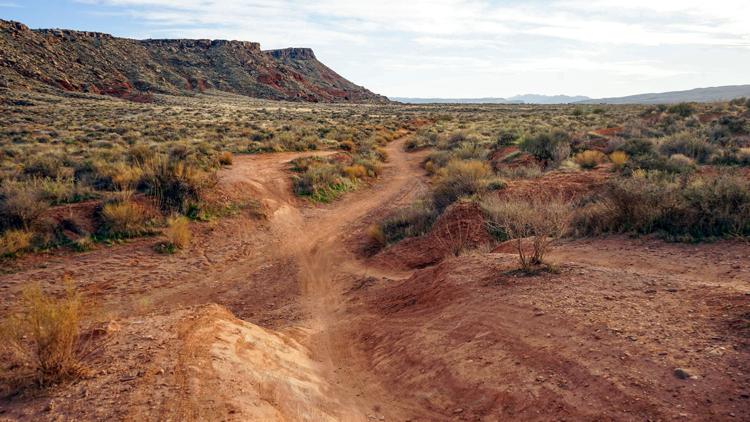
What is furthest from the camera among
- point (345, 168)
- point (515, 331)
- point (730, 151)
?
point (345, 168)

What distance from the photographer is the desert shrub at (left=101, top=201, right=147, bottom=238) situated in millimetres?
11398

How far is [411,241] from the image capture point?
37.9ft

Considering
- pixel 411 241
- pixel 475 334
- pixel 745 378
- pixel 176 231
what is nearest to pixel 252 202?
pixel 176 231

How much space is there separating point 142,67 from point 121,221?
7909 centimetres

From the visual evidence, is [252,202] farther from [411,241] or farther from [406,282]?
[406,282]

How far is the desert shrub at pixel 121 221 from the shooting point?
11.4 m

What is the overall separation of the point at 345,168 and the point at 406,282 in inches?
442

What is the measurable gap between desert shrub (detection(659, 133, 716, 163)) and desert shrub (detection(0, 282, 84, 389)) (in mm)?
18752

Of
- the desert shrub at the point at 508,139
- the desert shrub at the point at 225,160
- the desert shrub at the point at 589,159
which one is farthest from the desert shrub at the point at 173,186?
the desert shrub at the point at 508,139

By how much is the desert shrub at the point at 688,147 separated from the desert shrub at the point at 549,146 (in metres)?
3.64

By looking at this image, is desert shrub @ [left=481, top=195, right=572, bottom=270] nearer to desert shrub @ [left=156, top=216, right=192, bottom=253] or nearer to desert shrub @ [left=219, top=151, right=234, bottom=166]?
desert shrub @ [left=156, top=216, right=192, bottom=253]

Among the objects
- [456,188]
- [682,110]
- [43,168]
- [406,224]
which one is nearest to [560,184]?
[456,188]

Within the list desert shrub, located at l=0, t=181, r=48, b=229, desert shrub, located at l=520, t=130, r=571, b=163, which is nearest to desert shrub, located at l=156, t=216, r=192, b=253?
desert shrub, located at l=0, t=181, r=48, b=229

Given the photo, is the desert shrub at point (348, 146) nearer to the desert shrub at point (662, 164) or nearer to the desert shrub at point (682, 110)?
the desert shrub at point (662, 164)
